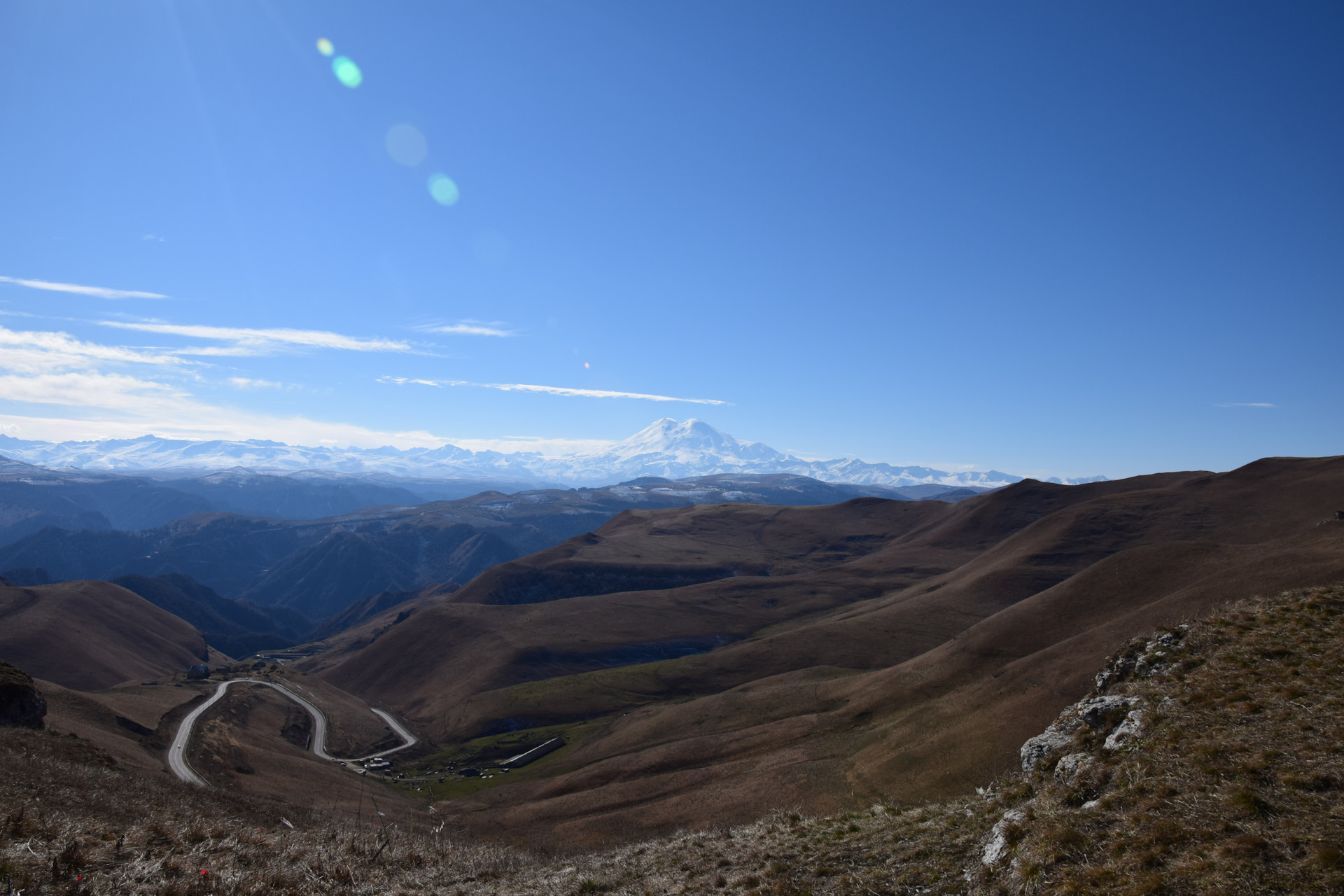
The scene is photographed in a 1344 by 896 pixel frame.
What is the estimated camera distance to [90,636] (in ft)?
486

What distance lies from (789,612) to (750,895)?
145062 mm

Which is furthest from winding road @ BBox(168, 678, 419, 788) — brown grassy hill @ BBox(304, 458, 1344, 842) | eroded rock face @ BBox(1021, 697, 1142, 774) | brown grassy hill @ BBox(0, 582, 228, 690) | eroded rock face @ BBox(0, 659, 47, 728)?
eroded rock face @ BBox(1021, 697, 1142, 774)

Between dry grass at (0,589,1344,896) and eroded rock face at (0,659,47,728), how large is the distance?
2899cm

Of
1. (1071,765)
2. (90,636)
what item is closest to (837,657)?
(1071,765)

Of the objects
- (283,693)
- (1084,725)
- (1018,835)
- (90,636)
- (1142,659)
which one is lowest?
(90,636)

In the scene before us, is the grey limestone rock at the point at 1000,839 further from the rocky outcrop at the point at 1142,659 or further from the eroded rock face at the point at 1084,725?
the rocky outcrop at the point at 1142,659

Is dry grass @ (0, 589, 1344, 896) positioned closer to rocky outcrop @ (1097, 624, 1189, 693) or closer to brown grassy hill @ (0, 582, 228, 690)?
rocky outcrop @ (1097, 624, 1189, 693)

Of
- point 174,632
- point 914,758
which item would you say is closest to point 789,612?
point 914,758

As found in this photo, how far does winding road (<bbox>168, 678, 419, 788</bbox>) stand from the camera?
5847 cm

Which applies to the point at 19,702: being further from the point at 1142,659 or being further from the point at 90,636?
the point at 90,636

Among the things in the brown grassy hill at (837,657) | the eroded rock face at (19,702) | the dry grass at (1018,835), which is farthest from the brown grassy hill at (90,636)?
the dry grass at (1018,835)

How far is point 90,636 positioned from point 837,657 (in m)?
167

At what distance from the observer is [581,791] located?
65.5m

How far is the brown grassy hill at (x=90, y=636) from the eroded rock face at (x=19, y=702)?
96.3m
